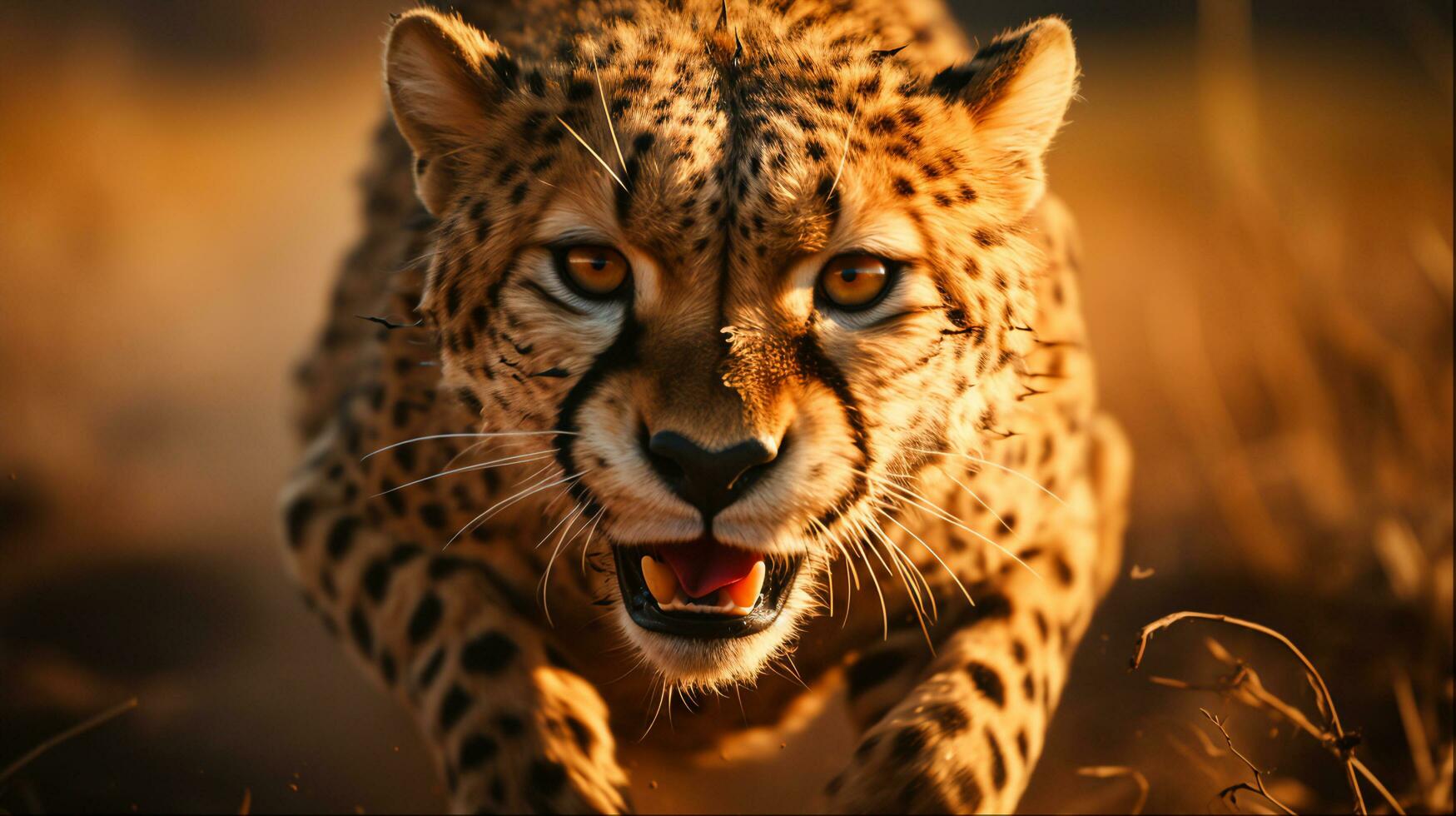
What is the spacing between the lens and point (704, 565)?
1.38 m

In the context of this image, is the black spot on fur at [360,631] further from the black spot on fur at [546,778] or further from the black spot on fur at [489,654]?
the black spot on fur at [546,778]

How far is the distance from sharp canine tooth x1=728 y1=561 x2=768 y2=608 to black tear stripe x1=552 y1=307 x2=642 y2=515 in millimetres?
186

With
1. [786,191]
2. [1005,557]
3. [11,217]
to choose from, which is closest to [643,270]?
[786,191]

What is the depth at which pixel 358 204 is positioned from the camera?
2.54 metres

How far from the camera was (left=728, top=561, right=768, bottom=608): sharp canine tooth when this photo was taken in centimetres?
141

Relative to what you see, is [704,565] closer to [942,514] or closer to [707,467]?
[707,467]

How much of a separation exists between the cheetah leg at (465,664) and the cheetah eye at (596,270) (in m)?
0.54

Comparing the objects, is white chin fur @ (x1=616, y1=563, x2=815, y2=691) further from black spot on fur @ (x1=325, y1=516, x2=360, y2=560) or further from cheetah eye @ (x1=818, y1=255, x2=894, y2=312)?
black spot on fur @ (x1=325, y1=516, x2=360, y2=560)

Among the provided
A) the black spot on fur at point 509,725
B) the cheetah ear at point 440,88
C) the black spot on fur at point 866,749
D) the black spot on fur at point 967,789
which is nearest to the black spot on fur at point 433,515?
the black spot on fur at point 509,725

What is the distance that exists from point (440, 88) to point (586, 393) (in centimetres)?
45

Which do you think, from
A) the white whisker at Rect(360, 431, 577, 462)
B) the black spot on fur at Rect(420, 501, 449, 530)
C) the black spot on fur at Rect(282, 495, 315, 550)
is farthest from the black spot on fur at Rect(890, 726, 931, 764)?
the black spot on fur at Rect(282, 495, 315, 550)

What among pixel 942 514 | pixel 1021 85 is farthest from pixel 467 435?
pixel 1021 85

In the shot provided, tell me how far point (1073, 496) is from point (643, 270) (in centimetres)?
92

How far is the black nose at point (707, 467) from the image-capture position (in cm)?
122
